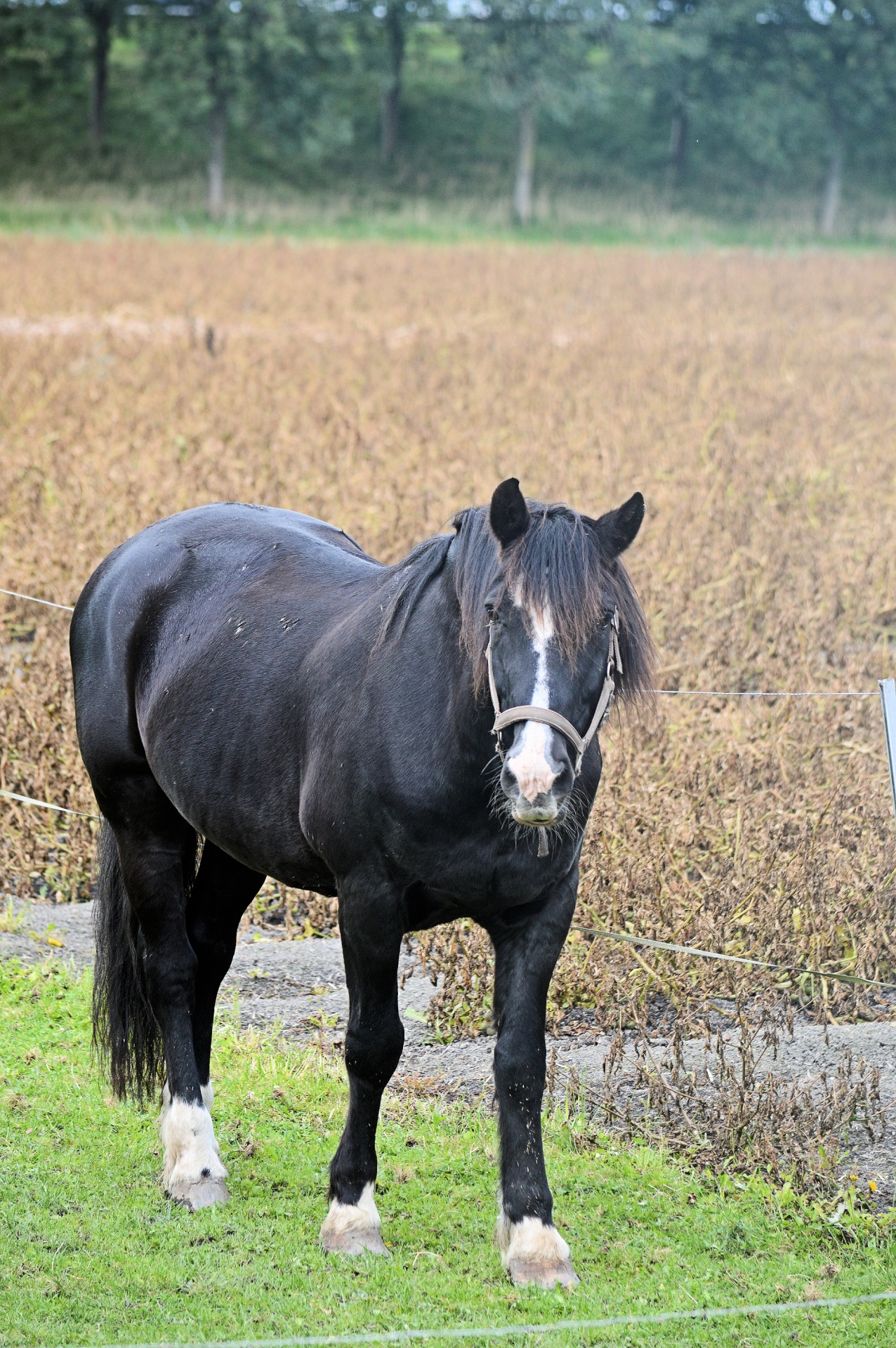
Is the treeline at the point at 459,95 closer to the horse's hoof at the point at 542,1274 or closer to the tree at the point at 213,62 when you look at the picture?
the tree at the point at 213,62

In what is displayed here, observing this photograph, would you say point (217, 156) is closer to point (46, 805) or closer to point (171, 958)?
point (46, 805)

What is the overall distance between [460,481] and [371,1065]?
648 centimetres

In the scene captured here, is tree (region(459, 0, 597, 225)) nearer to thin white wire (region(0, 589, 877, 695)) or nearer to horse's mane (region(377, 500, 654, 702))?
thin white wire (region(0, 589, 877, 695))

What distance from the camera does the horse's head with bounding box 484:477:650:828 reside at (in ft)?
7.79

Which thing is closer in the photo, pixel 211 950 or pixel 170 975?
pixel 170 975

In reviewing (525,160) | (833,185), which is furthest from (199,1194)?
(833,185)

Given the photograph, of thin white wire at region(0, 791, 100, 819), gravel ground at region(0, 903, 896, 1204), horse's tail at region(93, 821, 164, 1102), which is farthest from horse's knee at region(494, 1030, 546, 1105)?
thin white wire at region(0, 791, 100, 819)

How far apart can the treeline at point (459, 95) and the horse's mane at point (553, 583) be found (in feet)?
120

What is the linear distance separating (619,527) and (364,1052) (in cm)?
126

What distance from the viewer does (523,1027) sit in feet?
9.42

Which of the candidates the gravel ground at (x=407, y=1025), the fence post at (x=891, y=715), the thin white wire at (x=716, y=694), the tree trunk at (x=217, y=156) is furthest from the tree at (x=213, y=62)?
the fence post at (x=891, y=715)

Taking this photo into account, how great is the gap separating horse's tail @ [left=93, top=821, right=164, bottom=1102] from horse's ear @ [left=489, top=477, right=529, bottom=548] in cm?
165

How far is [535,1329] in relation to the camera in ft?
8.71

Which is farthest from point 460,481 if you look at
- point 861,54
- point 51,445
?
point 861,54
